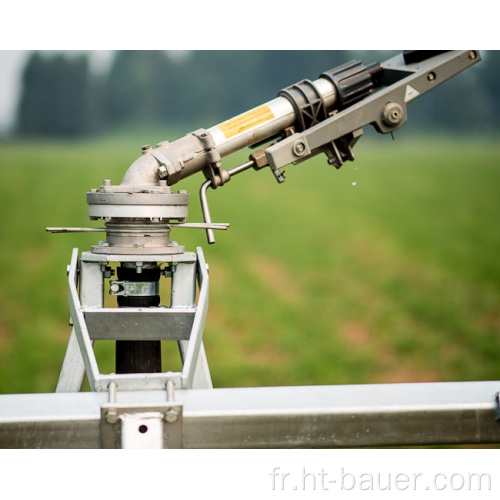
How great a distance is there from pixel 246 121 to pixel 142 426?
1.15 metres

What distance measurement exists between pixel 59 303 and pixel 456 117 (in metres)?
29.4

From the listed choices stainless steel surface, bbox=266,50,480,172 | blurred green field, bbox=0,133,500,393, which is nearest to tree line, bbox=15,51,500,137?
blurred green field, bbox=0,133,500,393

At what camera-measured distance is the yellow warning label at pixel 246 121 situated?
2.59 m

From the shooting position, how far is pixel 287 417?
6.25 ft

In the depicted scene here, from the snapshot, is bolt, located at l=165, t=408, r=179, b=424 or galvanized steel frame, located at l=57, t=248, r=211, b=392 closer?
bolt, located at l=165, t=408, r=179, b=424

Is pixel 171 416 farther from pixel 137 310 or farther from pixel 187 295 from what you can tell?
pixel 187 295

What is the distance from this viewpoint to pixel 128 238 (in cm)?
244

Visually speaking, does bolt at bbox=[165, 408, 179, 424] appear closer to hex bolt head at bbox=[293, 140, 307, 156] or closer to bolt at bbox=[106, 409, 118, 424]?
bolt at bbox=[106, 409, 118, 424]

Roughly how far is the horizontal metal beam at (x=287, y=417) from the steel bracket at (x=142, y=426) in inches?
0.7

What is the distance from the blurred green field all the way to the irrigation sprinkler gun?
1.69 feet

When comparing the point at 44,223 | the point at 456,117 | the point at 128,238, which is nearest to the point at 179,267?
the point at 128,238

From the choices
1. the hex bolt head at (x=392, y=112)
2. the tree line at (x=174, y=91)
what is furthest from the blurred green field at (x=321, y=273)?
the tree line at (x=174, y=91)

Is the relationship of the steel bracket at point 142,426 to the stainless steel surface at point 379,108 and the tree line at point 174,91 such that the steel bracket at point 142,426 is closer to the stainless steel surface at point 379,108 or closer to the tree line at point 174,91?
the stainless steel surface at point 379,108

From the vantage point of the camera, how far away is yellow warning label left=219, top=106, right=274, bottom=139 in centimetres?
259
